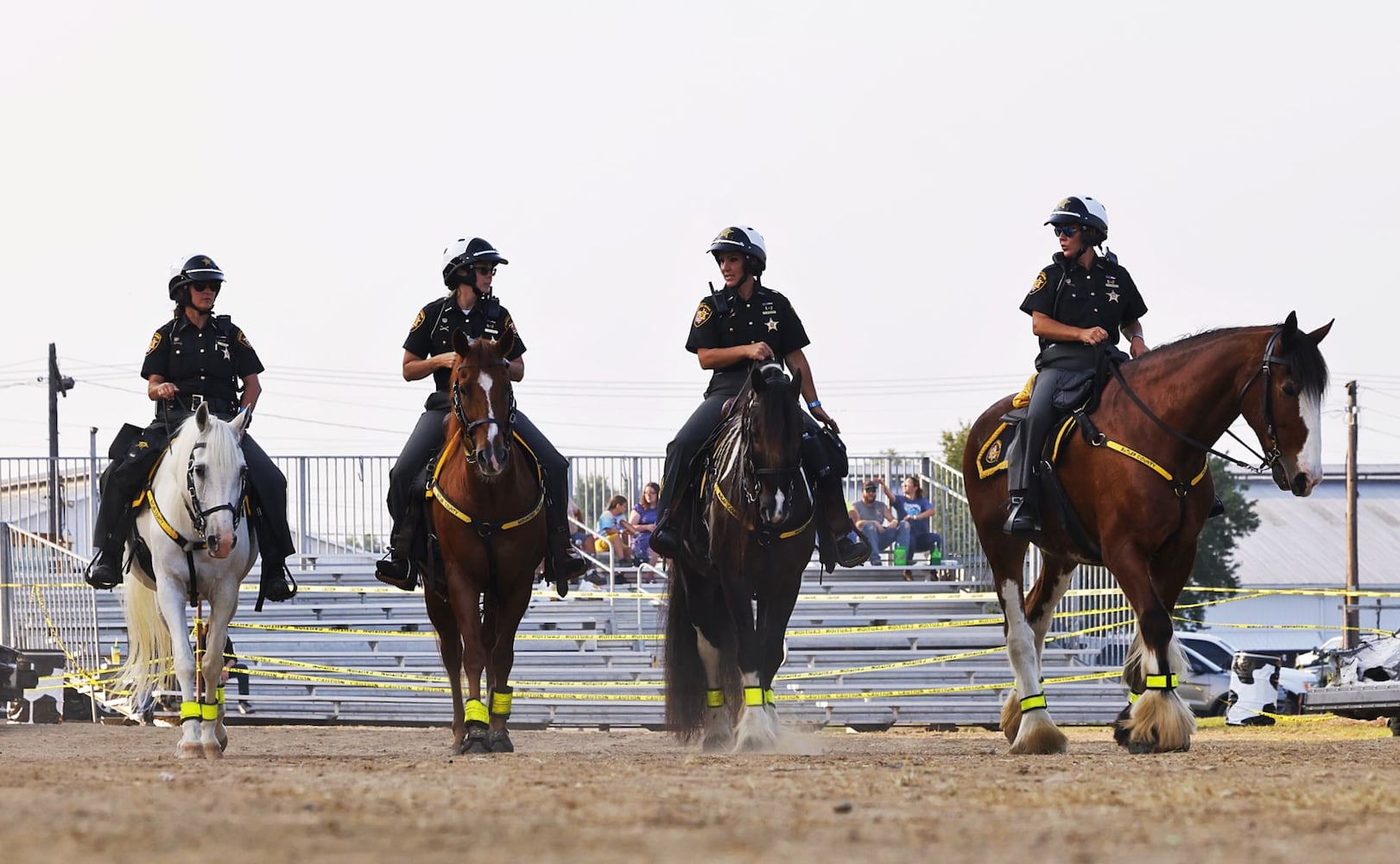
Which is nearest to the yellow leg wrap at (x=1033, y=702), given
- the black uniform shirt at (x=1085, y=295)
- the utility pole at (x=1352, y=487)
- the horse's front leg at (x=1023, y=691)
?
the horse's front leg at (x=1023, y=691)

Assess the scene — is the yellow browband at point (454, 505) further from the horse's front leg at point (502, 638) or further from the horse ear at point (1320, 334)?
the horse ear at point (1320, 334)

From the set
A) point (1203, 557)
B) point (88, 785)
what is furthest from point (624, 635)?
point (1203, 557)

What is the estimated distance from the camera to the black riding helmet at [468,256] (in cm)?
1319

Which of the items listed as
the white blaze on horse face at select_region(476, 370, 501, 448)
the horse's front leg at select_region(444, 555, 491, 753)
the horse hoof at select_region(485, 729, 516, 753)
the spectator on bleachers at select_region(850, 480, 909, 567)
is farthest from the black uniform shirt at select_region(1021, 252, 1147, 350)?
the spectator on bleachers at select_region(850, 480, 909, 567)

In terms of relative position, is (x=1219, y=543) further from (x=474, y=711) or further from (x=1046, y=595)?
(x=474, y=711)

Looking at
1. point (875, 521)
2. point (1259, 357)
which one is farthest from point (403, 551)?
point (875, 521)

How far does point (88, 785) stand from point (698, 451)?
5619 mm

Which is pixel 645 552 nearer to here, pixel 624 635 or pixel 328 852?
pixel 624 635

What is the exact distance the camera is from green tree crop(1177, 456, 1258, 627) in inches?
2539

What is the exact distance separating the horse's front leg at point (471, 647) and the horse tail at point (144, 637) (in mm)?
3831

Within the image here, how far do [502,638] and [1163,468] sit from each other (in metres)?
4.15

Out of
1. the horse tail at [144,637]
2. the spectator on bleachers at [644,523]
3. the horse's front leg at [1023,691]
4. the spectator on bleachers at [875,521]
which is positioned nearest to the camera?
the horse's front leg at [1023,691]

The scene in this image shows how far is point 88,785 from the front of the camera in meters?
8.60

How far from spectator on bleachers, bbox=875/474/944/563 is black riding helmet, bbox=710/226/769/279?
11912mm
